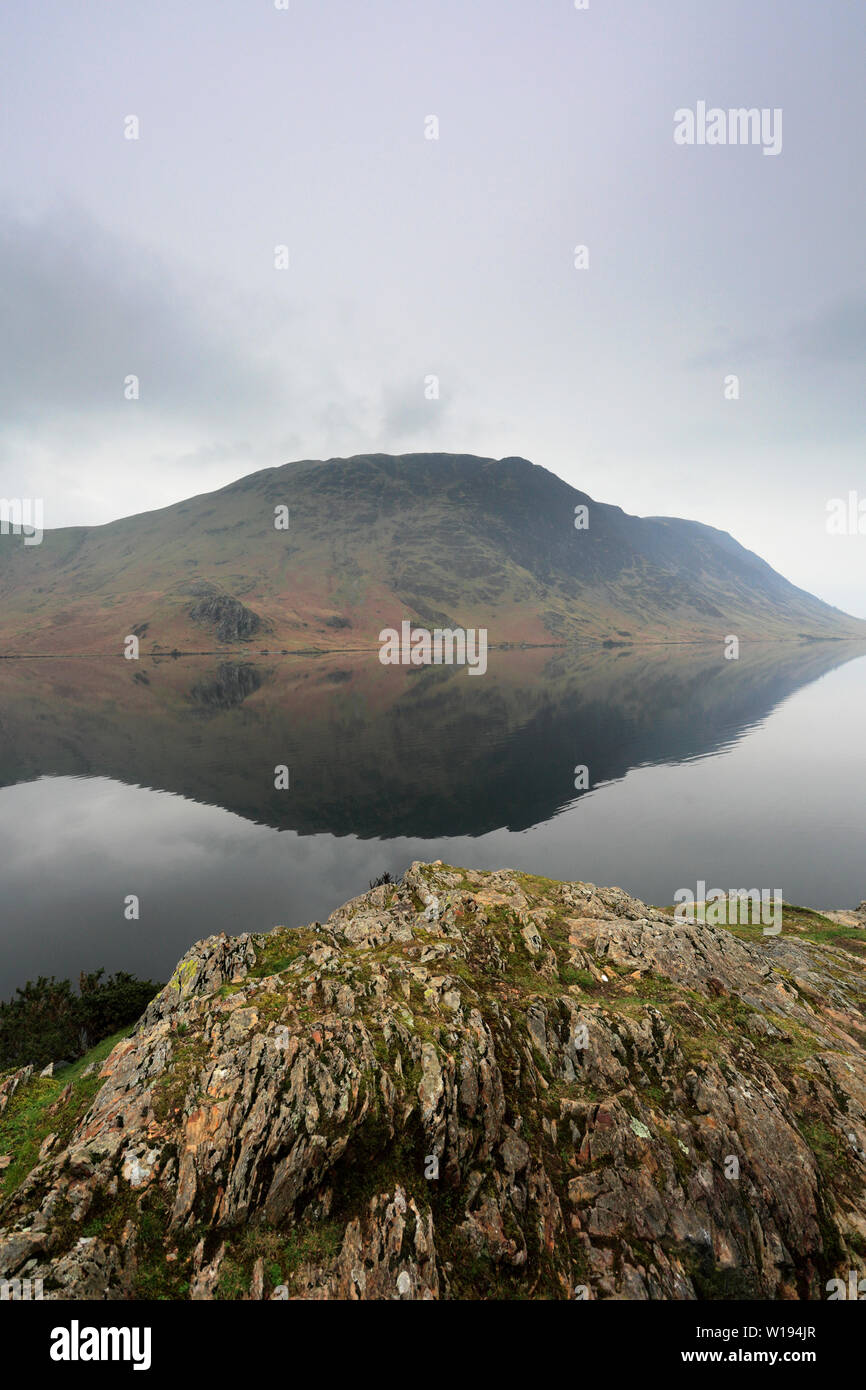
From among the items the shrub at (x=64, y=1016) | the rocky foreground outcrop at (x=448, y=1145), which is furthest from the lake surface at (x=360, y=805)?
the rocky foreground outcrop at (x=448, y=1145)

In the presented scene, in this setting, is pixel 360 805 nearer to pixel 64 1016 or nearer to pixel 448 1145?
pixel 64 1016

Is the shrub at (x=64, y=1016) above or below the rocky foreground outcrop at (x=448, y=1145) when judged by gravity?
below

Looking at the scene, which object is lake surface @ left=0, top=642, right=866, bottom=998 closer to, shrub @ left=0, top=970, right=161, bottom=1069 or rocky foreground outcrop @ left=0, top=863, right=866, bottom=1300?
shrub @ left=0, top=970, right=161, bottom=1069

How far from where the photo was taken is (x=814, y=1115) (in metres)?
16.9

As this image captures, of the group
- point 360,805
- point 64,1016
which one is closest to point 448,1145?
point 64,1016

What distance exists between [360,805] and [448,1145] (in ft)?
175

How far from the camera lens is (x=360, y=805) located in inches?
2611

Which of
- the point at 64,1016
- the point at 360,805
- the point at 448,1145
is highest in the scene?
the point at 448,1145

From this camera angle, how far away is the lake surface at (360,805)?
4322 cm

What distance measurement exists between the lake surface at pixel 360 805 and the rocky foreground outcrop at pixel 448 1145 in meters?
23.8

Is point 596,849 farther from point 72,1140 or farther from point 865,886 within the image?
point 72,1140

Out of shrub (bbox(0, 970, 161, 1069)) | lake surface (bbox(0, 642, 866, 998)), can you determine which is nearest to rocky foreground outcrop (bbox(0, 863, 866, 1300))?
shrub (bbox(0, 970, 161, 1069))

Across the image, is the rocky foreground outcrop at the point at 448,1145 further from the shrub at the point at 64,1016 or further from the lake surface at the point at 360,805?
the lake surface at the point at 360,805
